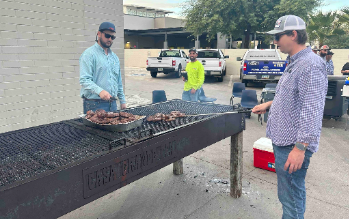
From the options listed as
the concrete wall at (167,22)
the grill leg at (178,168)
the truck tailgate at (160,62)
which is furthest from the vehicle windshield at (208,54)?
the concrete wall at (167,22)

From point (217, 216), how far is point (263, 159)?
64.4 inches

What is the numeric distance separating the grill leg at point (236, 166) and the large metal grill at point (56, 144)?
33.8 inches

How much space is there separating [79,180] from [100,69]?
7.21 feet

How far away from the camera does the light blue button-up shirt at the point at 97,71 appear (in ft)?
11.9

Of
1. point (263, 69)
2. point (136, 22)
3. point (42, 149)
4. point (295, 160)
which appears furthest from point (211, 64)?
point (136, 22)

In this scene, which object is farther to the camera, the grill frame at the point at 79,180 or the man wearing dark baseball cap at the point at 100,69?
the man wearing dark baseball cap at the point at 100,69

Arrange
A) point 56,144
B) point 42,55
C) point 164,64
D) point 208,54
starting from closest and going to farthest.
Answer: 1. point 56,144
2. point 42,55
3. point 208,54
4. point 164,64

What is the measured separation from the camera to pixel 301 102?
221cm

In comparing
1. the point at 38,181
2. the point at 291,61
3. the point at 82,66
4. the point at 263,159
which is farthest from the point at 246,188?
the point at 38,181

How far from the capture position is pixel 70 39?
639 cm

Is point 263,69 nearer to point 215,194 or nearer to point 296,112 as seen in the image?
point 215,194

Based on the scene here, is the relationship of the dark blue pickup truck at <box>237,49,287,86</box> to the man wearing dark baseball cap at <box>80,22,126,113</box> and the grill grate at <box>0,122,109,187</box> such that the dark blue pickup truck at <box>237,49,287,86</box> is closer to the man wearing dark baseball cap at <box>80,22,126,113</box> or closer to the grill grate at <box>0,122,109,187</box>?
the man wearing dark baseball cap at <box>80,22,126,113</box>

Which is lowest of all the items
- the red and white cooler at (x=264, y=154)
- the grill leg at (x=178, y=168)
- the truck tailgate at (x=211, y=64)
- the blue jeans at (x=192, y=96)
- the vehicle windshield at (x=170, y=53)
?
the grill leg at (x=178, y=168)

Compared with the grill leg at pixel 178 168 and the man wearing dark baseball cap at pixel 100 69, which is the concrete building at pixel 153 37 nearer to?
the grill leg at pixel 178 168
